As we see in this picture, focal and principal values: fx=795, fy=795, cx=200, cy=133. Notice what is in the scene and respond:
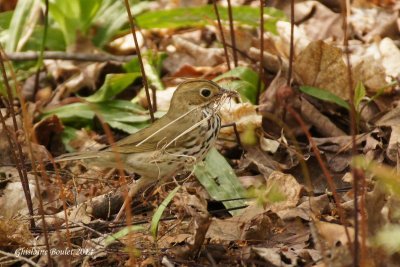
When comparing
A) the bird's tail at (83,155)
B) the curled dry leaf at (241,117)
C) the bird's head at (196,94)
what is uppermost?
the bird's head at (196,94)

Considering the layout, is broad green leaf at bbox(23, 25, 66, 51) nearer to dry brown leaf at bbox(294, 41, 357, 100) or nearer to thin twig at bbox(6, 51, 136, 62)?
thin twig at bbox(6, 51, 136, 62)

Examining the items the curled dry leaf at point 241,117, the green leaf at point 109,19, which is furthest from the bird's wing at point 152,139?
the green leaf at point 109,19

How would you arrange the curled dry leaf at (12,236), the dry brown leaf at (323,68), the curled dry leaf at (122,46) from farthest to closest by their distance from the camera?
the curled dry leaf at (122,46), the dry brown leaf at (323,68), the curled dry leaf at (12,236)

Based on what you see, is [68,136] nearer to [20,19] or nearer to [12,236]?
[20,19]

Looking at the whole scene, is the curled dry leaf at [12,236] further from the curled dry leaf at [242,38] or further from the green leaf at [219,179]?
the curled dry leaf at [242,38]

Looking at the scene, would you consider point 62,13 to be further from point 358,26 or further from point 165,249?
point 165,249

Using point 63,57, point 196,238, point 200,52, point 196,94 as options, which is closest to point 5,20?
point 63,57
